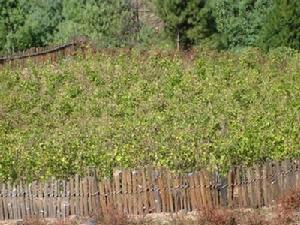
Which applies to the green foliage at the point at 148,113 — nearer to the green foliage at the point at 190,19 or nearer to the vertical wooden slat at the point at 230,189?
the vertical wooden slat at the point at 230,189

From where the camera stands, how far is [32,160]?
12.0 meters

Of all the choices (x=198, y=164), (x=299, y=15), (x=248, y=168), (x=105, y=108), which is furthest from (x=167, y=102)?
(x=299, y=15)

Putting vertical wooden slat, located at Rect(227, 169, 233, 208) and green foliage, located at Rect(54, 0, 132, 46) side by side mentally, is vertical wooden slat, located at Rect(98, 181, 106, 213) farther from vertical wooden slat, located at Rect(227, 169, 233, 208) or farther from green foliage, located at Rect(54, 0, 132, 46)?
green foliage, located at Rect(54, 0, 132, 46)

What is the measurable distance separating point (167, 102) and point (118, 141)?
2.98 m

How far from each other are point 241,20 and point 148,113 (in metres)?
9.10

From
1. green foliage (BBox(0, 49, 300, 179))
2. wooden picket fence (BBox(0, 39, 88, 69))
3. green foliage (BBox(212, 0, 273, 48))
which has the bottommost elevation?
green foliage (BBox(0, 49, 300, 179))

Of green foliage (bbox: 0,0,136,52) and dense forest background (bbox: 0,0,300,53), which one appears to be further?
green foliage (bbox: 0,0,136,52)

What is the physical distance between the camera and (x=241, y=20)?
75.9 ft

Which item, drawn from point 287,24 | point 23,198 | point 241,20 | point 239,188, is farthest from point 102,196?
point 241,20

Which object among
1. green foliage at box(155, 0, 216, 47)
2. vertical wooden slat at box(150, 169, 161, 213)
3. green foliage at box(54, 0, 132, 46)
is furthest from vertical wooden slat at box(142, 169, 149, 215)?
green foliage at box(54, 0, 132, 46)

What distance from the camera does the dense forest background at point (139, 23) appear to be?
22.0 metres

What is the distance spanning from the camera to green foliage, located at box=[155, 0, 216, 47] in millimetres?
21938

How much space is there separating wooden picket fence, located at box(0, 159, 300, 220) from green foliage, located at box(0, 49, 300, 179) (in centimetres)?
66

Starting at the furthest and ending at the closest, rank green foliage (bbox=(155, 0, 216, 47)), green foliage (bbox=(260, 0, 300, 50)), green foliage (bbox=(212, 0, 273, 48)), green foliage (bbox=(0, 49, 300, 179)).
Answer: green foliage (bbox=(212, 0, 273, 48)) < green foliage (bbox=(155, 0, 216, 47)) < green foliage (bbox=(260, 0, 300, 50)) < green foliage (bbox=(0, 49, 300, 179))
